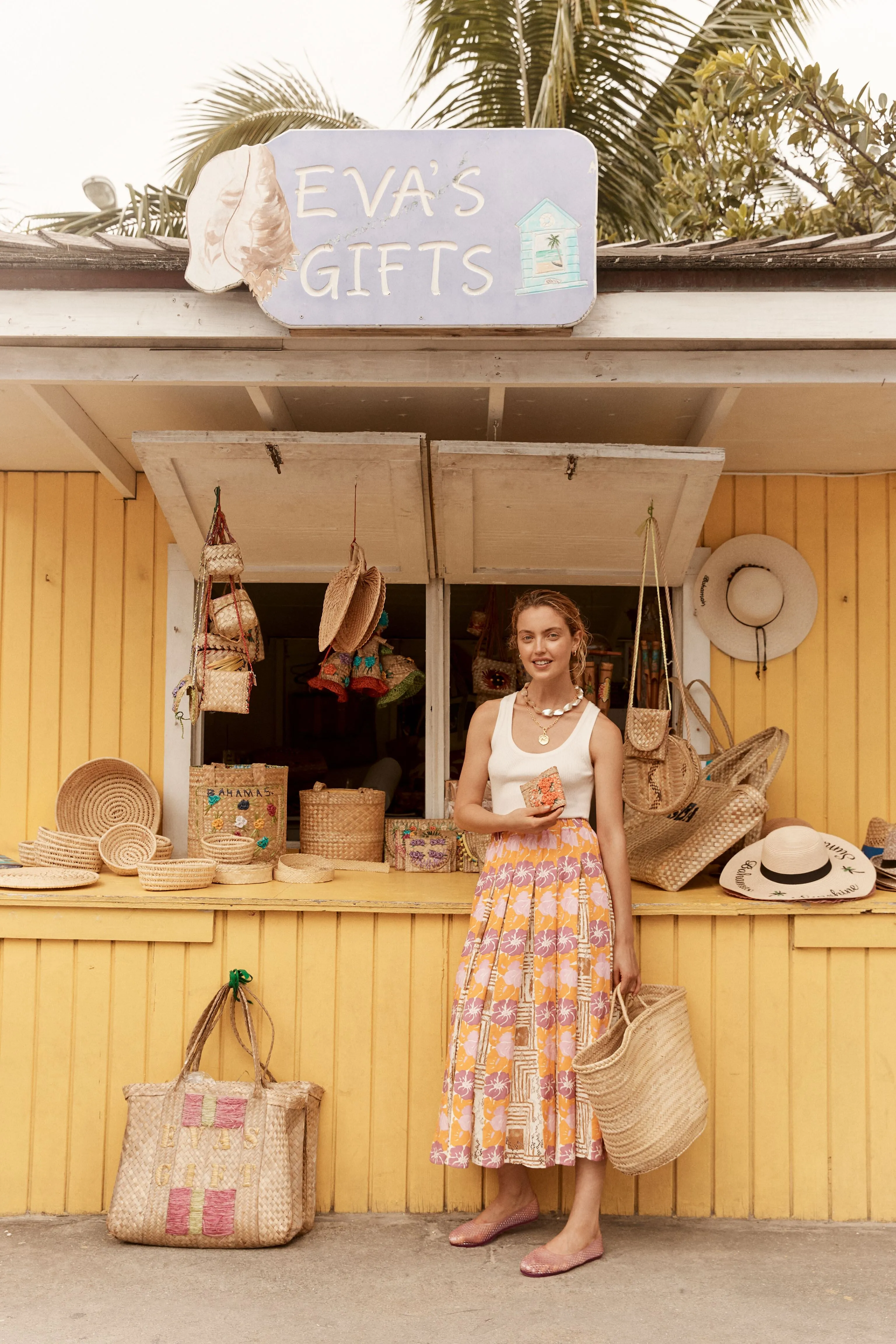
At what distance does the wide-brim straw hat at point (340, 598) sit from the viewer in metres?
3.69

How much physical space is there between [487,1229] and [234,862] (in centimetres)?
156

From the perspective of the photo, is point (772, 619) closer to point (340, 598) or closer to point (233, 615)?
point (340, 598)

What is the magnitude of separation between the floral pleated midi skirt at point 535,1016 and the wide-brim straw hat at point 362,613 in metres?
1.18

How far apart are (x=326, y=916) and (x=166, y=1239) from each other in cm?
108

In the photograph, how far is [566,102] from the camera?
8984 mm

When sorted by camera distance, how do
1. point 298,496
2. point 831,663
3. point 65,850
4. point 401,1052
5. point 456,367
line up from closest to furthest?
1. point 456,367
2. point 401,1052
3. point 65,850
4. point 298,496
5. point 831,663

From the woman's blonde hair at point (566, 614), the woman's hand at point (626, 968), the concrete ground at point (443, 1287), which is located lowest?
the concrete ground at point (443, 1287)

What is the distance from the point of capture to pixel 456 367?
313 centimetres

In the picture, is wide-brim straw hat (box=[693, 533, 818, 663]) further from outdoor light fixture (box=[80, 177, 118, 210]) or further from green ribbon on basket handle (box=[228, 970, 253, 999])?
outdoor light fixture (box=[80, 177, 118, 210])

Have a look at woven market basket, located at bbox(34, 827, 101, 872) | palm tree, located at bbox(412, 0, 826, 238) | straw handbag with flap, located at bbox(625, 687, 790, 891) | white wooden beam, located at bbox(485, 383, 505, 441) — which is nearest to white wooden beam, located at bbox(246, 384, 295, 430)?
white wooden beam, located at bbox(485, 383, 505, 441)

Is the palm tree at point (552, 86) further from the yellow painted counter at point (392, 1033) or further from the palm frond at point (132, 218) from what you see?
the yellow painted counter at point (392, 1033)

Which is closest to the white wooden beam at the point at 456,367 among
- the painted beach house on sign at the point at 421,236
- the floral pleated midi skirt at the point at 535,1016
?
the painted beach house on sign at the point at 421,236

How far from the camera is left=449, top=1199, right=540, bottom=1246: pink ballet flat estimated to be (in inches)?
118

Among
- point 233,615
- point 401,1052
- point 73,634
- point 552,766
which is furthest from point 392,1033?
point 73,634
